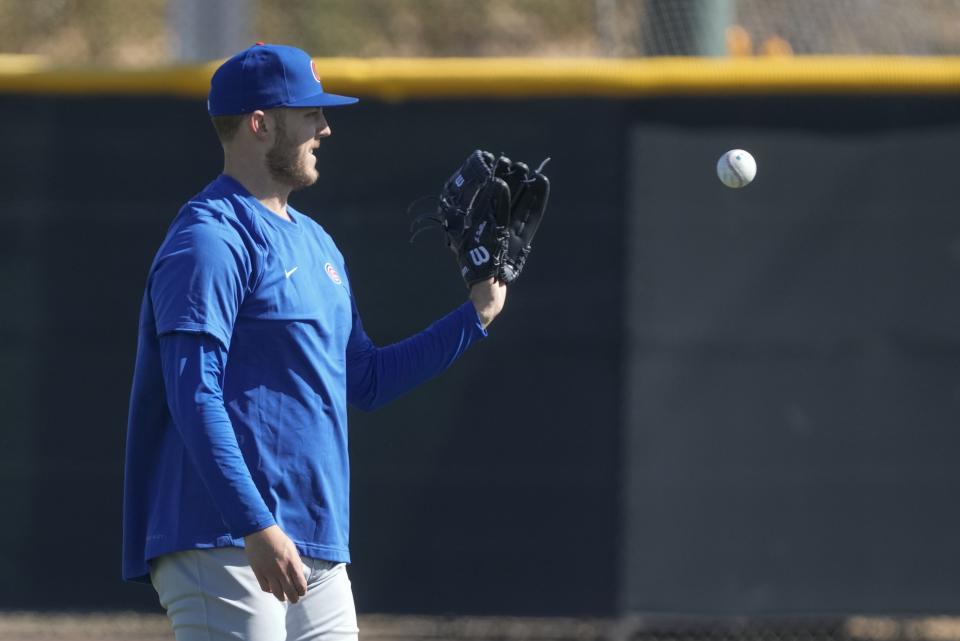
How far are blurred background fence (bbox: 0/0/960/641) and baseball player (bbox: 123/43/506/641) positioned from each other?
8.73 ft

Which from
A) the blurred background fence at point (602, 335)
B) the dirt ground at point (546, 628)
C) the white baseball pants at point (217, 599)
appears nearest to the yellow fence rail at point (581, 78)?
the blurred background fence at point (602, 335)

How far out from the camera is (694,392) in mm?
5871

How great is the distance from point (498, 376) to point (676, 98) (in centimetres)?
140

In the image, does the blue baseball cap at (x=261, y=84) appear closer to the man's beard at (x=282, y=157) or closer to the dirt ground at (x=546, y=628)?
the man's beard at (x=282, y=157)

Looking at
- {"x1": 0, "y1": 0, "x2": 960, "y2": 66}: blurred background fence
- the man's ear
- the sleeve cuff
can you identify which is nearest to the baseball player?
the man's ear

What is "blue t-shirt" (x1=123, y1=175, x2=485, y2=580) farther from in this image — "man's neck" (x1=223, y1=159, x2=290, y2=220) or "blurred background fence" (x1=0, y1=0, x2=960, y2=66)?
"blurred background fence" (x1=0, y1=0, x2=960, y2=66)

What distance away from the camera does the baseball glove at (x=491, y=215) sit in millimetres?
3520

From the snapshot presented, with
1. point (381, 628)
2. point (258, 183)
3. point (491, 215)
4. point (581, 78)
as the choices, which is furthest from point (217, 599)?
point (381, 628)

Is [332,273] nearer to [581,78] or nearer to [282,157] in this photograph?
[282,157]

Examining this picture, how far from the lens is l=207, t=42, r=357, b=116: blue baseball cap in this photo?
3133 mm

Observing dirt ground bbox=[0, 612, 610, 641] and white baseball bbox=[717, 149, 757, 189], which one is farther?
dirt ground bbox=[0, 612, 610, 641]

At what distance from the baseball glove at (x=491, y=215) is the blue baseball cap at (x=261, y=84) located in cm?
54

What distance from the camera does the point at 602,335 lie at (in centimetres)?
588

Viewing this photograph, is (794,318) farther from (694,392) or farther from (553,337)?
(553,337)
